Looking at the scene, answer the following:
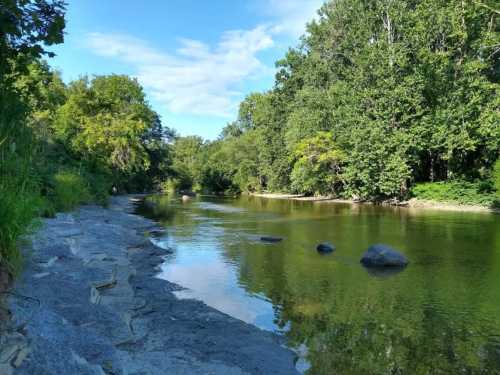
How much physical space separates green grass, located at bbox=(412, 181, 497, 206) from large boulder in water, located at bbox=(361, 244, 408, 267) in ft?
80.4

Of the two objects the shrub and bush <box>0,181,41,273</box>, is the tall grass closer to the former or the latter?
bush <box>0,181,41,273</box>

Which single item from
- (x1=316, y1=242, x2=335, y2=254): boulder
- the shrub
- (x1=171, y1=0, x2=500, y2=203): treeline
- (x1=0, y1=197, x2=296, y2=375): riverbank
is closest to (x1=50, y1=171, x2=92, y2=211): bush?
(x1=0, y1=197, x2=296, y2=375): riverbank

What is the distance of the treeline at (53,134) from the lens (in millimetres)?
6754

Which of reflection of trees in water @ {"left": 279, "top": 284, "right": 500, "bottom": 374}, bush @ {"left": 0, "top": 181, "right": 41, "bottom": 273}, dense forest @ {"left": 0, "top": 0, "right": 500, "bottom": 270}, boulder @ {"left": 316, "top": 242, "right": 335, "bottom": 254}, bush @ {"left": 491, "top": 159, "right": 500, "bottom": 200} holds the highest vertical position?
dense forest @ {"left": 0, "top": 0, "right": 500, "bottom": 270}

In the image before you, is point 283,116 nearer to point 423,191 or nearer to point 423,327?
point 423,191

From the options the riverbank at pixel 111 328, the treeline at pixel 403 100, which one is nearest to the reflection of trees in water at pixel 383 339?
the riverbank at pixel 111 328

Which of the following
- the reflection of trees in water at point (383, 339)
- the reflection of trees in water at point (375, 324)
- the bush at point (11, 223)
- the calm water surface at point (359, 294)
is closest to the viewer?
the bush at point (11, 223)

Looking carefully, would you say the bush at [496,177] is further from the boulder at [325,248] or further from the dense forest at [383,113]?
the boulder at [325,248]

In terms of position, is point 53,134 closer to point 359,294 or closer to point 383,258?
point 383,258

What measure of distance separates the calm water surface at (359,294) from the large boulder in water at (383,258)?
335mm

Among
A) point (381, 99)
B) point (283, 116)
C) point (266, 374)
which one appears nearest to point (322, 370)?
point (266, 374)

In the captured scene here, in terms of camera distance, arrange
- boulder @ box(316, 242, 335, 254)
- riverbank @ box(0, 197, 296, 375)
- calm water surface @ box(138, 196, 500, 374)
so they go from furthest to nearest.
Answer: boulder @ box(316, 242, 335, 254)
calm water surface @ box(138, 196, 500, 374)
riverbank @ box(0, 197, 296, 375)

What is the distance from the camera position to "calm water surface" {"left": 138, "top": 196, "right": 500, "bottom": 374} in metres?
7.63

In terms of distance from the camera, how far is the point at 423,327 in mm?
8922
